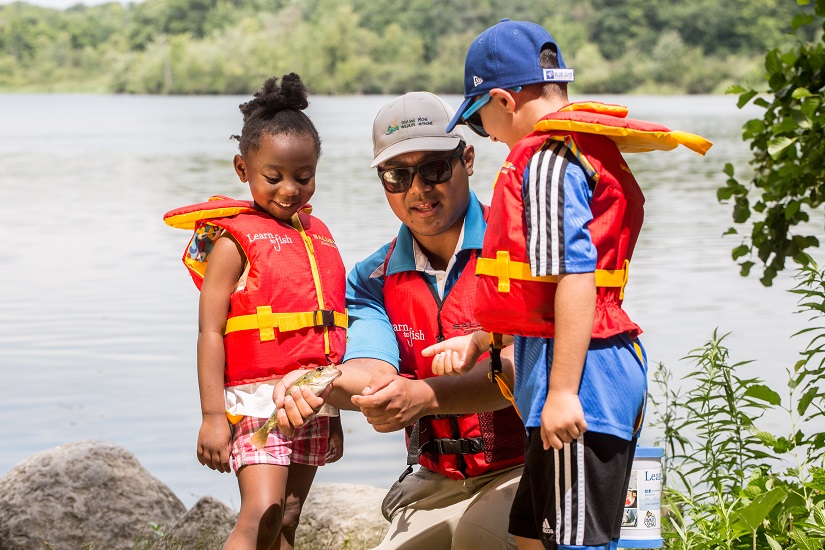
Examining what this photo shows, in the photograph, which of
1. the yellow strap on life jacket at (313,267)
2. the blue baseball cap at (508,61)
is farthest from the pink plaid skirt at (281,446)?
the blue baseball cap at (508,61)

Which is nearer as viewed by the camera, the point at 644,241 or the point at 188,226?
the point at 188,226

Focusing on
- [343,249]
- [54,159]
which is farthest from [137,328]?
[54,159]

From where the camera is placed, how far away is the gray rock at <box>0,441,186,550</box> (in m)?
5.45

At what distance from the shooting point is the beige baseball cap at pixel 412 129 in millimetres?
3709

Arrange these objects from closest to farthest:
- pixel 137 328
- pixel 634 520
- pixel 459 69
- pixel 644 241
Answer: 1. pixel 634 520
2. pixel 137 328
3. pixel 644 241
4. pixel 459 69

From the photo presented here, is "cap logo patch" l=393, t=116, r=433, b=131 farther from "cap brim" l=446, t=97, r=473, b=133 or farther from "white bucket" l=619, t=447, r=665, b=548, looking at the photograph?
"white bucket" l=619, t=447, r=665, b=548

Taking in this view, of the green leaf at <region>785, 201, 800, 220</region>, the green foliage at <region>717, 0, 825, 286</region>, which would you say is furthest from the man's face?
the green leaf at <region>785, 201, 800, 220</region>

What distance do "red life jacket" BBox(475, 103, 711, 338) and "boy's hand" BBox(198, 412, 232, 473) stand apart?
992 millimetres

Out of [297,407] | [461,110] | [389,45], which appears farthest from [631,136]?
[389,45]

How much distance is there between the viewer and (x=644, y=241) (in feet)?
53.2

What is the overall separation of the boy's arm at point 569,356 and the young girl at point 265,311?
1.09 m

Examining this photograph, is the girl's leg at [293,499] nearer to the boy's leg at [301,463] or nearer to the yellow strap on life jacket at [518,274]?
the boy's leg at [301,463]

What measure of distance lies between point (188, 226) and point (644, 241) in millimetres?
12900

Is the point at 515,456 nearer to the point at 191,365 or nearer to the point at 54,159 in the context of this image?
the point at 191,365
